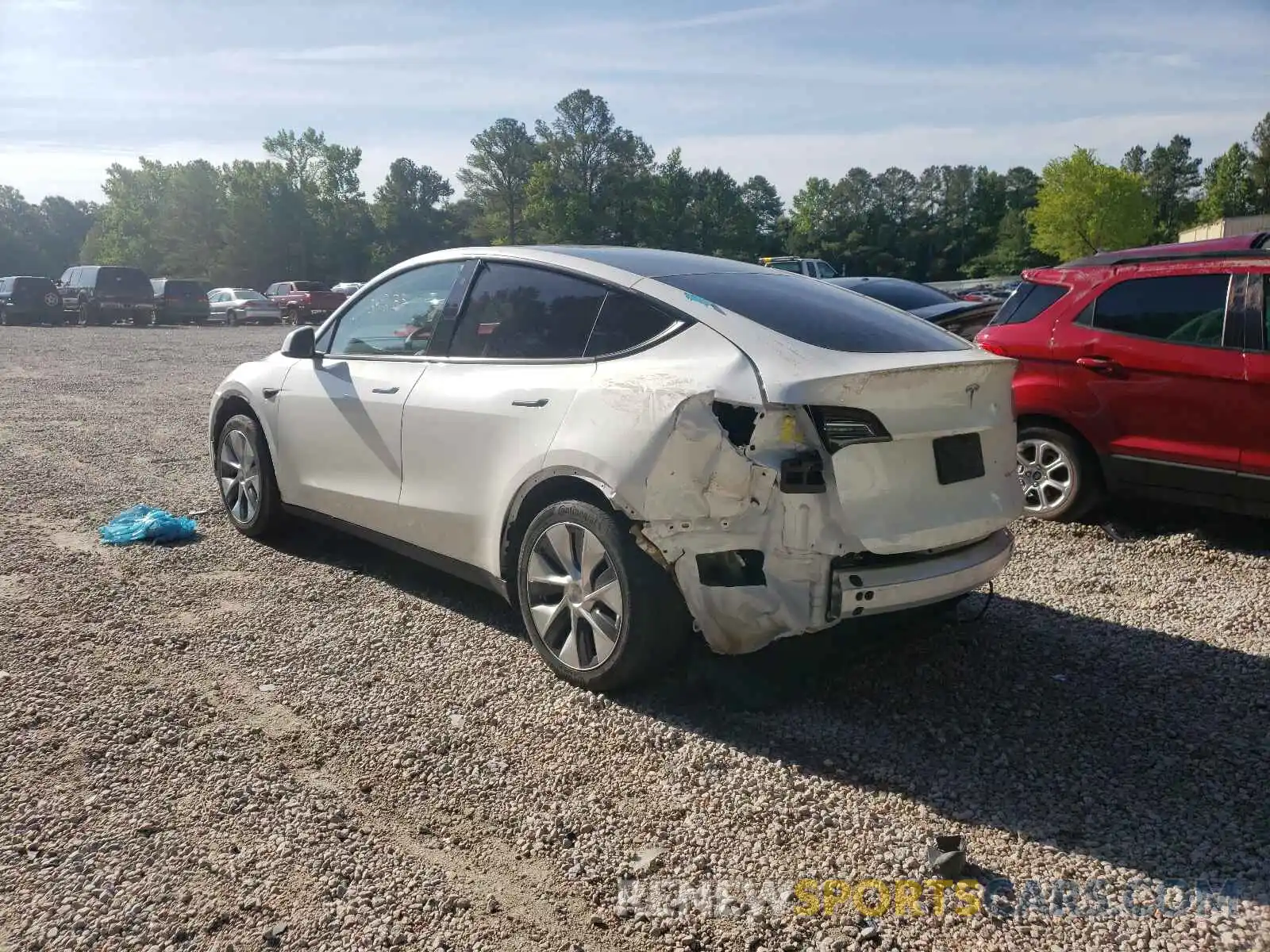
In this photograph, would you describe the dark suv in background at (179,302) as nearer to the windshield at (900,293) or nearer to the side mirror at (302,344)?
the windshield at (900,293)

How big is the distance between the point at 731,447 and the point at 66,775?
242cm

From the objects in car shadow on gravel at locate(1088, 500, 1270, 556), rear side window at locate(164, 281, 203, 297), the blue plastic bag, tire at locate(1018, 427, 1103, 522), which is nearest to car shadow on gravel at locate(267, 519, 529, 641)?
the blue plastic bag

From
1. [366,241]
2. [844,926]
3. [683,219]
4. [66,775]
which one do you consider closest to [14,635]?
[66,775]

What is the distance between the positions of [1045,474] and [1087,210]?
9045 cm

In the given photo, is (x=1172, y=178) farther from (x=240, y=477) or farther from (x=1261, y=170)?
(x=240, y=477)

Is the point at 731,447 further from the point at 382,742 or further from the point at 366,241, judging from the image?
the point at 366,241

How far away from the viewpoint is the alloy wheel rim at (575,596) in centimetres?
376

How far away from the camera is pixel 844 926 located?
2.60m

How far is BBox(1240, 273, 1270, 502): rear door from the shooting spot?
5562 millimetres

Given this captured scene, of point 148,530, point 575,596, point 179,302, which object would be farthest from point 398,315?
point 179,302

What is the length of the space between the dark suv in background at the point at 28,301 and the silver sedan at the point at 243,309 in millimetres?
5790

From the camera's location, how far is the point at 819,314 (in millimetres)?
4059

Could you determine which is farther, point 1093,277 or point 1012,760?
point 1093,277

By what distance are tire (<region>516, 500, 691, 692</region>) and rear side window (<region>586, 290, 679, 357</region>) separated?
2.11 feet
